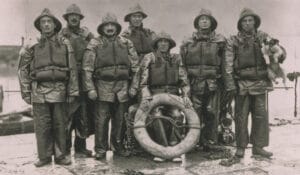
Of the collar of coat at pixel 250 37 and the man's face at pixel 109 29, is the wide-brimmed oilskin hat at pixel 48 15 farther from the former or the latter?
the collar of coat at pixel 250 37

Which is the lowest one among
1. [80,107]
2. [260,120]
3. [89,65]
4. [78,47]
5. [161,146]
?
[161,146]

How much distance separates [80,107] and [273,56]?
316 centimetres

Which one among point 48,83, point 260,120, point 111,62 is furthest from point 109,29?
point 260,120

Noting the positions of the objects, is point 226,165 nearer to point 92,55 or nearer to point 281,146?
point 281,146

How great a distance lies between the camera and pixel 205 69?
6.89 metres

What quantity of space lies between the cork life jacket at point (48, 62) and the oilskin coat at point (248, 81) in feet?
8.32

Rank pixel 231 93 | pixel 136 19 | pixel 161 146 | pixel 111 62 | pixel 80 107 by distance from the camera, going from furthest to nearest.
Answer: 1. pixel 231 93
2. pixel 136 19
3. pixel 80 107
4. pixel 111 62
5. pixel 161 146

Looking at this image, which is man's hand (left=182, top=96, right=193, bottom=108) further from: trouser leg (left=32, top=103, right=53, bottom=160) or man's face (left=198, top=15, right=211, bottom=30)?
trouser leg (left=32, top=103, right=53, bottom=160)

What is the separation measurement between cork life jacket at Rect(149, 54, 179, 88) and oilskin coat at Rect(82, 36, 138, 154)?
1.11 feet

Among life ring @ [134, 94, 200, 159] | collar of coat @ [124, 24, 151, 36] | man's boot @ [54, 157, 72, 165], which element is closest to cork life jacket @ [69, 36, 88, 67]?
collar of coat @ [124, 24, 151, 36]

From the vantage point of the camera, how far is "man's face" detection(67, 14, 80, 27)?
686cm

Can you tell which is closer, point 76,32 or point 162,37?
point 162,37

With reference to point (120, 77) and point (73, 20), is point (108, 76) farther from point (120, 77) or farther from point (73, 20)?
point (73, 20)

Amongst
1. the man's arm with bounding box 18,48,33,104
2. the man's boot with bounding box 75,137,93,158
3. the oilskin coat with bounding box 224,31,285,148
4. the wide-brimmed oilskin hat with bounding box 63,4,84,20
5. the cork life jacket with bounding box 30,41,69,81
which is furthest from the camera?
the man's boot with bounding box 75,137,93,158
